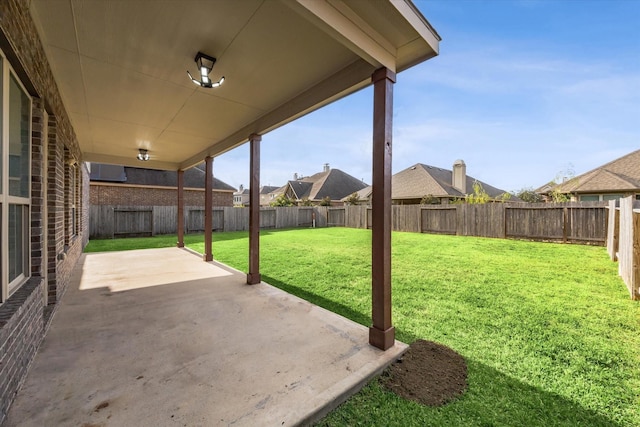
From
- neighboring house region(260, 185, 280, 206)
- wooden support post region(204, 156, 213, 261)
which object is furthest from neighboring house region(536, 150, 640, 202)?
neighboring house region(260, 185, 280, 206)

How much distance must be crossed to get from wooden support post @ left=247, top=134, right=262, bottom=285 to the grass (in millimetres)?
486

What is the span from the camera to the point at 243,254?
8.23 metres

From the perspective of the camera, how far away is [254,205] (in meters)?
4.89

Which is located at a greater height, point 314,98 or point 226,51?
point 226,51

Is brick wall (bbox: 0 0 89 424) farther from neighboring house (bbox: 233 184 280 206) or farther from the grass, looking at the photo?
neighboring house (bbox: 233 184 280 206)

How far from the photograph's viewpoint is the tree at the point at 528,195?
19436mm

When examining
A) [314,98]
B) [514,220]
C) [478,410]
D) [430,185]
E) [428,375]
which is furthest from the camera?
[430,185]

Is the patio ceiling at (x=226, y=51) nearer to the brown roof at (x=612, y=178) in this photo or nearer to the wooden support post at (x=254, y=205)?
the wooden support post at (x=254, y=205)

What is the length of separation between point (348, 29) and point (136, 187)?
18067mm

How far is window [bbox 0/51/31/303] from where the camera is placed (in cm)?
190

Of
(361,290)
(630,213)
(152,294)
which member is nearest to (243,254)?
(152,294)

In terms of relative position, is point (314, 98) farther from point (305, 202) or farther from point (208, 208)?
point (305, 202)

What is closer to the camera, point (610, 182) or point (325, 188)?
point (610, 182)

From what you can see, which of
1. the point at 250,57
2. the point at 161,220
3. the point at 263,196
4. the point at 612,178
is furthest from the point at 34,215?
the point at 263,196
